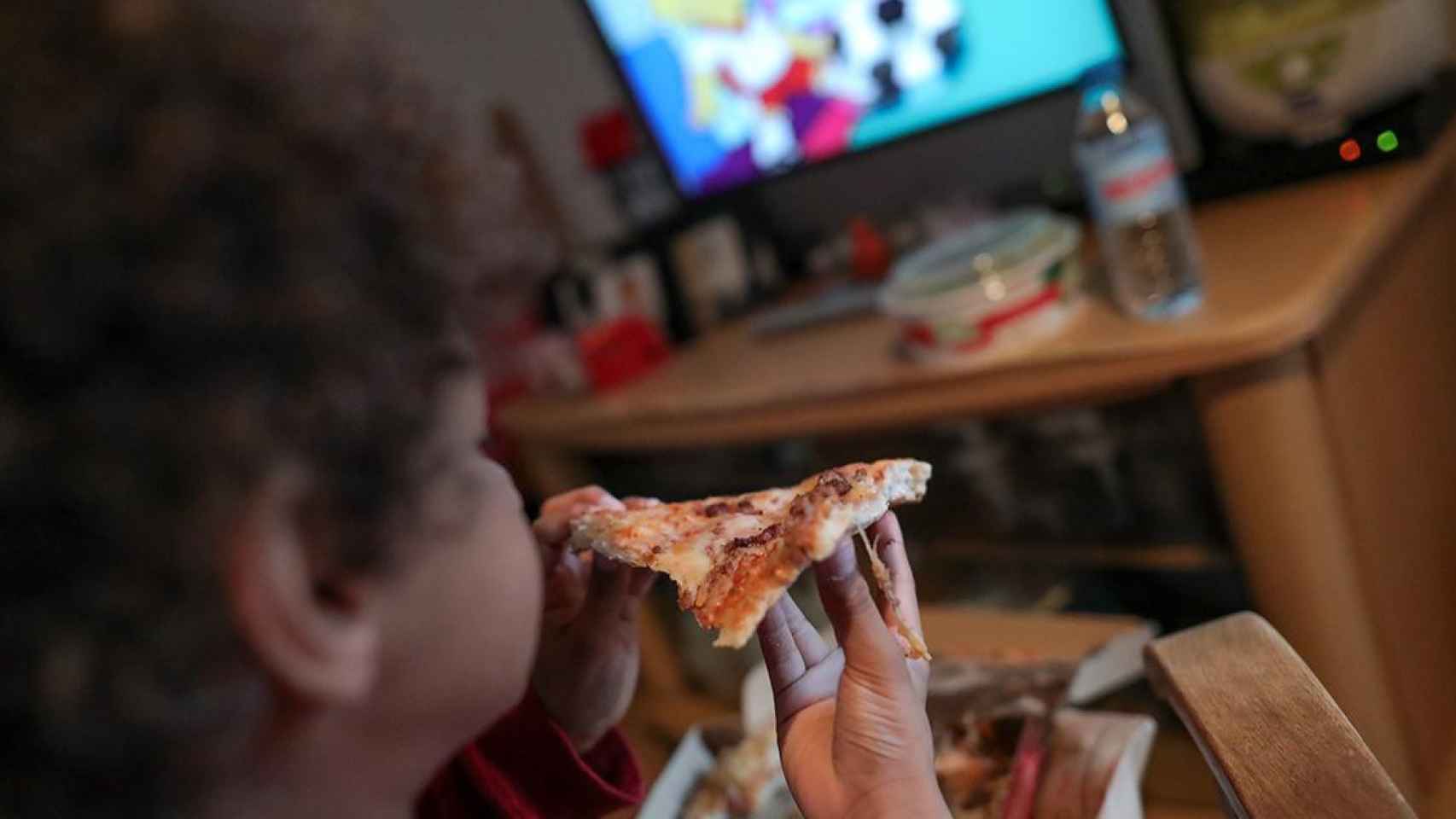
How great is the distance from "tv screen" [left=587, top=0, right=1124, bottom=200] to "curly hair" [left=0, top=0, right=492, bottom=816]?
1143mm

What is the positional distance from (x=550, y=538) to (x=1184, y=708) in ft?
1.29

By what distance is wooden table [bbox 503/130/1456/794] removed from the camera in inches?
38.5

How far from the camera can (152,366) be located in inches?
13.8

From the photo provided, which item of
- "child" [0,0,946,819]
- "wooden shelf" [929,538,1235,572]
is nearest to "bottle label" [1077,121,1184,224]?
"wooden shelf" [929,538,1235,572]

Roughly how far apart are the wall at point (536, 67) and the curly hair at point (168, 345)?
1.80m

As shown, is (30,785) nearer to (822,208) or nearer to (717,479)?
(717,479)

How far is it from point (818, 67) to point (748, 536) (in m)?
1.04

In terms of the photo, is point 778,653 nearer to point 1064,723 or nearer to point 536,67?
point 1064,723

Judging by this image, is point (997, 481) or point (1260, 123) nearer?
point (1260, 123)

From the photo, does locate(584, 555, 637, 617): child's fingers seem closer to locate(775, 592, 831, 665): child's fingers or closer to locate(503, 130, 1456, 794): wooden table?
locate(775, 592, 831, 665): child's fingers

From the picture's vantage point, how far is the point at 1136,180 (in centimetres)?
109

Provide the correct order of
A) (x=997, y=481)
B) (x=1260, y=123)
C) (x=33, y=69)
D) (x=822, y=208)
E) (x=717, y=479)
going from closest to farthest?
1. (x=33, y=69)
2. (x=1260, y=123)
3. (x=997, y=481)
4. (x=717, y=479)
5. (x=822, y=208)

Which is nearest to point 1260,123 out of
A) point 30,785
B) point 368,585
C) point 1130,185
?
point 1130,185

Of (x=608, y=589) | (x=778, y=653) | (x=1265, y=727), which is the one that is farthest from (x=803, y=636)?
(x=1265, y=727)
